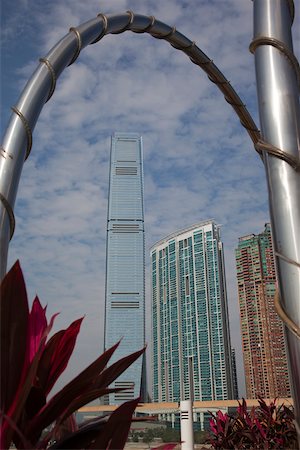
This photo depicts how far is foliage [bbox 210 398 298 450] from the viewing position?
353 centimetres

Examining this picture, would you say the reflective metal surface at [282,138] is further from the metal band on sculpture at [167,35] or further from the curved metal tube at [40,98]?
the metal band on sculpture at [167,35]

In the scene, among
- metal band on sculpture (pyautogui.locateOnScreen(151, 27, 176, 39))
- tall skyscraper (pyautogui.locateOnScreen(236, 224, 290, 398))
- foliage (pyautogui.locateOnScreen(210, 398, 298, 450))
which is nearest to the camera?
metal band on sculpture (pyautogui.locateOnScreen(151, 27, 176, 39))

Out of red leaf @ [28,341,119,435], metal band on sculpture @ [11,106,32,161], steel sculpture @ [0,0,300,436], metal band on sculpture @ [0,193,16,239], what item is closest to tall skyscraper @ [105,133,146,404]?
metal band on sculpture @ [11,106,32,161]

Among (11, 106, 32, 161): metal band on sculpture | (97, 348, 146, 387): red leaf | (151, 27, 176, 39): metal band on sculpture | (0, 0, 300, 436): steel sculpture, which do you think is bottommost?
(97, 348, 146, 387): red leaf

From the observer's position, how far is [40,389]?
0.96 metres

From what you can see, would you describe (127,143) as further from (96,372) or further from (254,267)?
(96,372)

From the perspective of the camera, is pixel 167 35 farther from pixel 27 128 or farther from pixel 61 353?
pixel 61 353

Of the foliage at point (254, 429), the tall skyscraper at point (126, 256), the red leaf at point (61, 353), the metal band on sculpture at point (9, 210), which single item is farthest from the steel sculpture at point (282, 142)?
the tall skyscraper at point (126, 256)

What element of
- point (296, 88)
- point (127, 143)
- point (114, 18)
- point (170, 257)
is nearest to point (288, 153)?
point (296, 88)

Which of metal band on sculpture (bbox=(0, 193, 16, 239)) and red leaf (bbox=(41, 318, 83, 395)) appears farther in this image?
metal band on sculpture (bbox=(0, 193, 16, 239))

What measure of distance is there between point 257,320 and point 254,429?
25.5 m

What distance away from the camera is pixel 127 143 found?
87750 mm

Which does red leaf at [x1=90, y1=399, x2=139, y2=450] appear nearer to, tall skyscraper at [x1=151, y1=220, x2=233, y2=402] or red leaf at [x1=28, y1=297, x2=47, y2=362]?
red leaf at [x1=28, y1=297, x2=47, y2=362]

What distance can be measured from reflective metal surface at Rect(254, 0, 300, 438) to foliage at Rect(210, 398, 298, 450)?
9.68 ft
